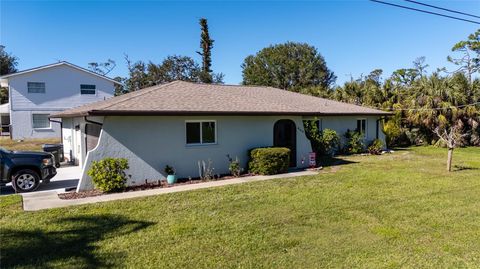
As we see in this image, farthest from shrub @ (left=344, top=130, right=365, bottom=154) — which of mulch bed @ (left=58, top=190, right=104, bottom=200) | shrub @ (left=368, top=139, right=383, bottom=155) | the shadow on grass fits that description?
the shadow on grass

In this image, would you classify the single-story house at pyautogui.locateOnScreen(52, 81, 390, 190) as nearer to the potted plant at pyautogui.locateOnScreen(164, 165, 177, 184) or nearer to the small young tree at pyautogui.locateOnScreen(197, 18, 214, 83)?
the potted plant at pyautogui.locateOnScreen(164, 165, 177, 184)

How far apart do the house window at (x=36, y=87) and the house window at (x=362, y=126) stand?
26021 mm

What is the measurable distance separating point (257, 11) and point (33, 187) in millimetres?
11391

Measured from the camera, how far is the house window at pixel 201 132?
39.0 ft

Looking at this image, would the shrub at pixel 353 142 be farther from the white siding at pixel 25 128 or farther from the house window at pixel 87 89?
the white siding at pixel 25 128

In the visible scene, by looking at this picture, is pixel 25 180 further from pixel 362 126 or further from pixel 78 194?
pixel 362 126

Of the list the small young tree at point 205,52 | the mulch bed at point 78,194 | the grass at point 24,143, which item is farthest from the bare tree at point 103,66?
the mulch bed at point 78,194

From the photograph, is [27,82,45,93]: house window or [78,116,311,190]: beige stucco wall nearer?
[78,116,311,190]: beige stucco wall

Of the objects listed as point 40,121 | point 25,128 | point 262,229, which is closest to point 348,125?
point 262,229

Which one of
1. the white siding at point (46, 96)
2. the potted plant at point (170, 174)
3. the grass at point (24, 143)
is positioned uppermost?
the white siding at point (46, 96)

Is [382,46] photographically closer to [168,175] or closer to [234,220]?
[168,175]

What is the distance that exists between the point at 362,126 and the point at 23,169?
17.4 meters

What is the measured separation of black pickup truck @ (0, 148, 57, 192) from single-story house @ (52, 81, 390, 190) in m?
1.32

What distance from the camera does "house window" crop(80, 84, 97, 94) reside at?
97.4 feet
